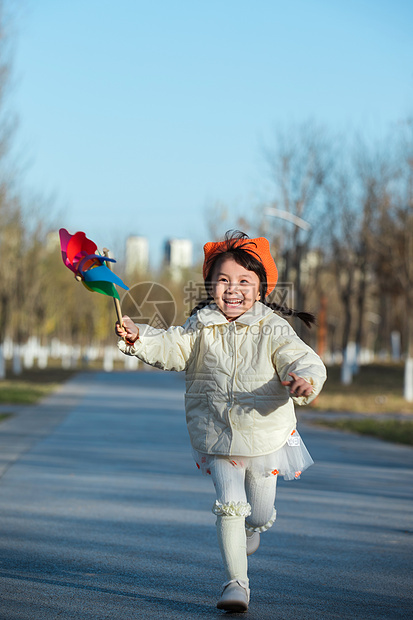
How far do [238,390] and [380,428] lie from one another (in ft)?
34.4

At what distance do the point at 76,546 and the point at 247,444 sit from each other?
1875 millimetres

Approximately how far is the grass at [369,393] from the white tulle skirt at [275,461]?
14616mm

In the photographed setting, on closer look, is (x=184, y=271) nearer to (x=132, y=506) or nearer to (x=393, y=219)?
(x=393, y=219)

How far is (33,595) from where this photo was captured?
4.20 meters

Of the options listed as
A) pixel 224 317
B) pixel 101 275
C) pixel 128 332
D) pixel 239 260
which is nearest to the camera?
pixel 101 275

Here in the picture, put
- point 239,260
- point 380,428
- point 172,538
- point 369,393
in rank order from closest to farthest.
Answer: point 239,260 → point 172,538 → point 380,428 → point 369,393

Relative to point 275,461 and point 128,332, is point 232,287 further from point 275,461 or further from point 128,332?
point 275,461

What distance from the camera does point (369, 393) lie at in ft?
80.4

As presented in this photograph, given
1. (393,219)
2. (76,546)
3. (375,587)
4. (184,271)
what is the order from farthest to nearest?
(184,271)
(393,219)
(76,546)
(375,587)

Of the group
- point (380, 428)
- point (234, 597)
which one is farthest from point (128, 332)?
point (380, 428)

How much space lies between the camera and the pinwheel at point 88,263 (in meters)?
3.98

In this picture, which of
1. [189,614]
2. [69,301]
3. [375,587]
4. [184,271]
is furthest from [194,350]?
[184,271]

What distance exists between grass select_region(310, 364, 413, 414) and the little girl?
1471cm

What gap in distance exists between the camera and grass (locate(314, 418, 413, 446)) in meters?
12.9
